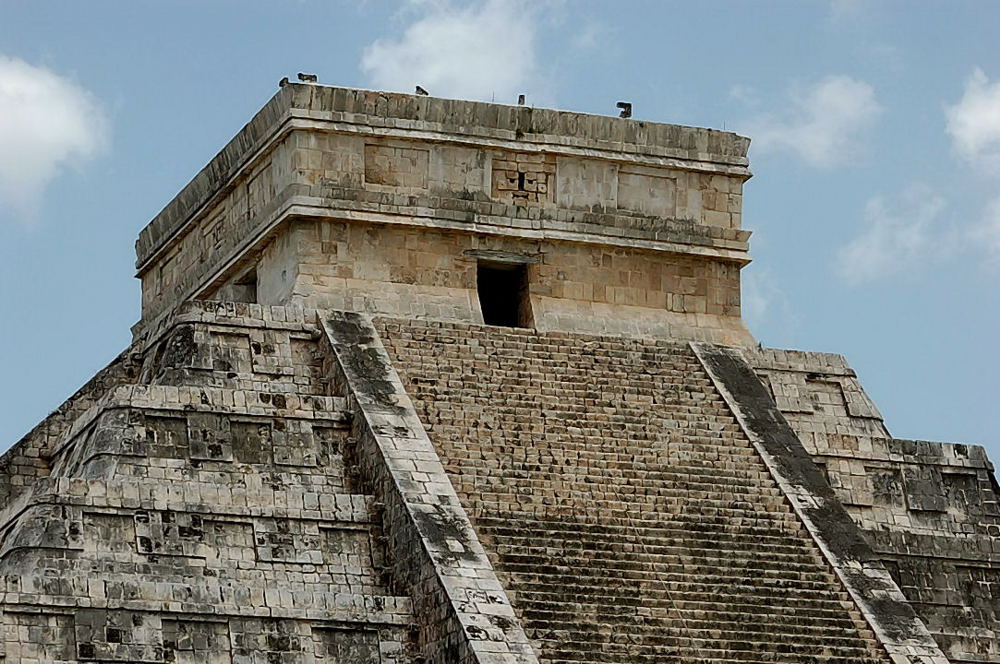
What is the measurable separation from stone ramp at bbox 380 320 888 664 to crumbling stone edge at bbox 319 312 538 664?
0.25m

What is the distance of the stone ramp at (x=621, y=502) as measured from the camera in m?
21.8

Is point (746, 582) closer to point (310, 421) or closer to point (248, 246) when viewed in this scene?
point (310, 421)

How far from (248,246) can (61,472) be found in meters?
3.71

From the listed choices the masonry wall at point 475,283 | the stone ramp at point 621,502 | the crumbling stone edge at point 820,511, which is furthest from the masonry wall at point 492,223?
the crumbling stone edge at point 820,511

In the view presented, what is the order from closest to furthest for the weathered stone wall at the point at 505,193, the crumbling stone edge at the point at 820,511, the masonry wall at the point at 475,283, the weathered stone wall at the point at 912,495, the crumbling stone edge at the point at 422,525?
the crumbling stone edge at the point at 422,525, the crumbling stone edge at the point at 820,511, the weathered stone wall at the point at 912,495, the masonry wall at the point at 475,283, the weathered stone wall at the point at 505,193

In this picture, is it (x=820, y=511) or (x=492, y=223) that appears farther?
(x=492, y=223)

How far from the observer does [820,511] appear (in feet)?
78.6

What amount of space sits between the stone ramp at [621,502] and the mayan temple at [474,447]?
34mm

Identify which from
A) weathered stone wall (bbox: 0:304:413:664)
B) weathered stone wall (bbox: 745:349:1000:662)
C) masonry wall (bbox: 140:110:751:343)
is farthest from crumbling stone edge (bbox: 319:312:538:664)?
weathered stone wall (bbox: 745:349:1000:662)

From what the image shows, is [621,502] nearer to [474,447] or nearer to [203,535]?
[474,447]

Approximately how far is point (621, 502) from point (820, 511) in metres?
2.01

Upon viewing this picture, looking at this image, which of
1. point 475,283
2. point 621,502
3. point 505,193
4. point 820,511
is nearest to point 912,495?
point 820,511

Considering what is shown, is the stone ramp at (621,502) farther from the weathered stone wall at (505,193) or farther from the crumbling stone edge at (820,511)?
the weathered stone wall at (505,193)

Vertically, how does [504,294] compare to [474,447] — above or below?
above
